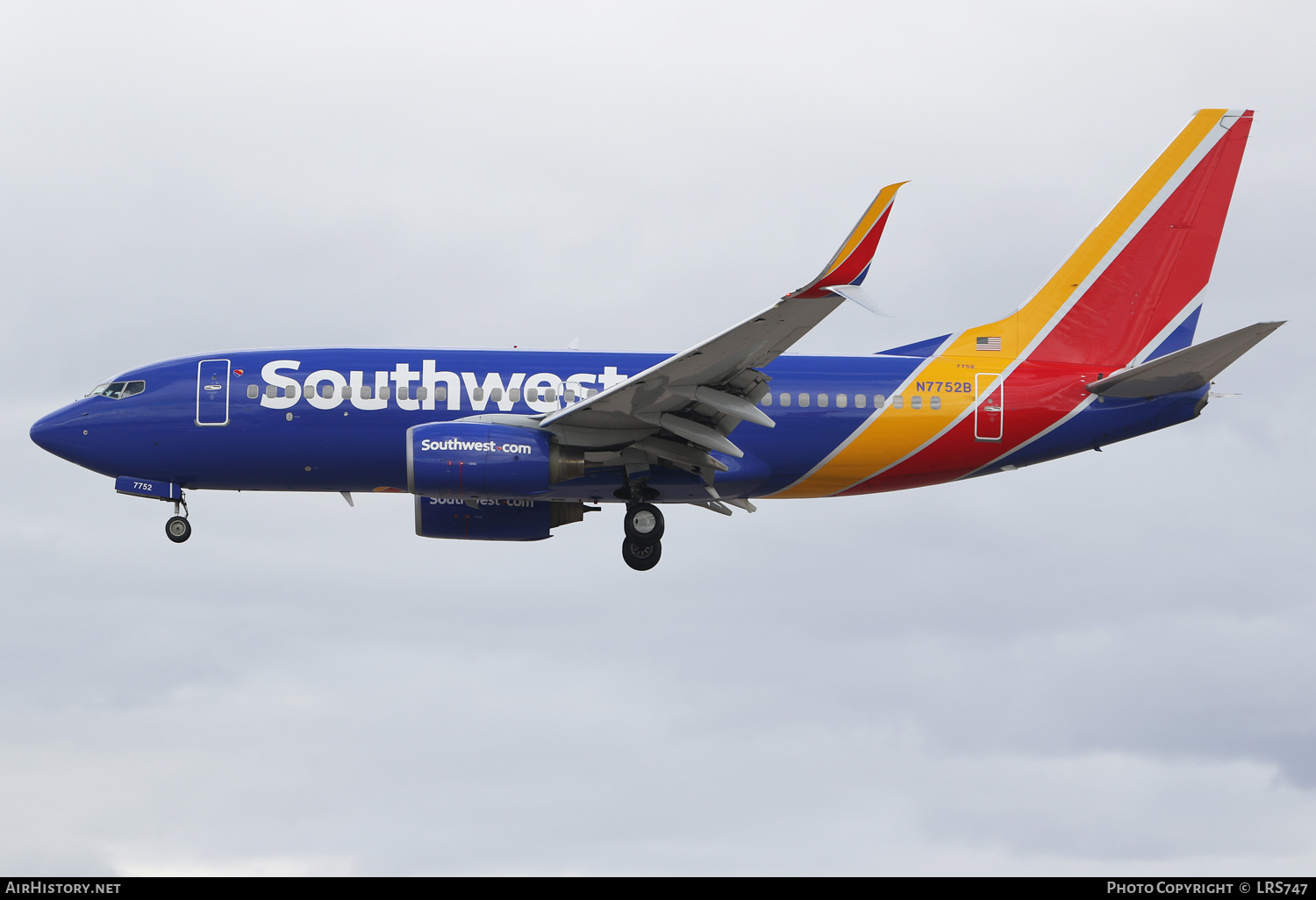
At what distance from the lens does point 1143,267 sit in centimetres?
3241

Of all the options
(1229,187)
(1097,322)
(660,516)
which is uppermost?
(1229,187)

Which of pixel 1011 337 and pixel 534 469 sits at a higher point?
pixel 1011 337

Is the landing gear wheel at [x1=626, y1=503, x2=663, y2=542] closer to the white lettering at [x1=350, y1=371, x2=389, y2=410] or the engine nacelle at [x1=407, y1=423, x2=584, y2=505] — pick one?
the engine nacelle at [x1=407, y1=423, x2=584, y2=505]

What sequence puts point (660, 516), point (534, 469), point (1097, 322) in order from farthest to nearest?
point (1097, 322) < point (660, 516) < point (534, 469)

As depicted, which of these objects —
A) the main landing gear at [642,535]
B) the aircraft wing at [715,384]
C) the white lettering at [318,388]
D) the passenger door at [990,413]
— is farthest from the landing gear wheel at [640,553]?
the passenger door at [990,413]

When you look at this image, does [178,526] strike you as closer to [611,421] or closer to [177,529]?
[177,529]

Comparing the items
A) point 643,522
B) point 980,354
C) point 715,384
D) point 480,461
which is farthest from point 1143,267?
point 480,461

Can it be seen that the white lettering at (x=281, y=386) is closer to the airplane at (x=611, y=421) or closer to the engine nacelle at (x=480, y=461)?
the airplane at (x=611, y=421)

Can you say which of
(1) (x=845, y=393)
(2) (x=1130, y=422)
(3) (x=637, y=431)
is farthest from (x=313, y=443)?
(2) (x=1130, y=422)

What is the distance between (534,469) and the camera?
27.7 m

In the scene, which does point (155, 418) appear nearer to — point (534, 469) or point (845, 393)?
point (534, 469)

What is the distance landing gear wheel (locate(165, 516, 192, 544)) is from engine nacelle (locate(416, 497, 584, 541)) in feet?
16.1

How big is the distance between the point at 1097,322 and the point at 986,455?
434cm

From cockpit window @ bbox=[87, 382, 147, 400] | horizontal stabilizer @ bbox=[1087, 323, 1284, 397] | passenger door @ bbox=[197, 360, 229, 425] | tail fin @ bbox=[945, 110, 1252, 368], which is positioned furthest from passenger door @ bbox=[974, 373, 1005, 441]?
cockpit window @ bbox=[87, 382, 147, 400]
